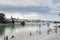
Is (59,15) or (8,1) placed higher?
(8,1)

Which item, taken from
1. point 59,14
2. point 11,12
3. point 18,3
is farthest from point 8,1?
point 59,14

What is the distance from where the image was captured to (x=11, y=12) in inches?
1088

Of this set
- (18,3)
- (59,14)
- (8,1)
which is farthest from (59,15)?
(8,1)

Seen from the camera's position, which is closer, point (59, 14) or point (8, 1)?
point (8, 1)

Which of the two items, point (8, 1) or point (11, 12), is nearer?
point (8, 1)

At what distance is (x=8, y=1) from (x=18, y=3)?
5.87ft

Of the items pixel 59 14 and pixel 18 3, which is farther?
pixel 59 14

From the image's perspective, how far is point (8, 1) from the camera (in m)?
22.1

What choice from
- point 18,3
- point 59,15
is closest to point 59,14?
point 59,15

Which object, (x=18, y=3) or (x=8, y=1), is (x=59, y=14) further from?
(x=8, y=1)

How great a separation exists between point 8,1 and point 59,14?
975 cm

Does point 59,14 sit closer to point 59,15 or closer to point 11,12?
point 59,15

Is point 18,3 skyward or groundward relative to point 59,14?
skyward

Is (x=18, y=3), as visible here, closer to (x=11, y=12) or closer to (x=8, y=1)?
(x=8, y=1)
